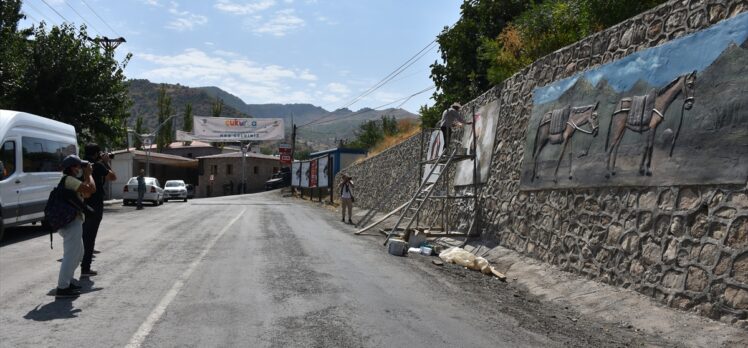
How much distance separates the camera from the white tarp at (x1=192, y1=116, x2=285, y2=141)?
70625mm

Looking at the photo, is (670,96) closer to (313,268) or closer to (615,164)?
(615,164)

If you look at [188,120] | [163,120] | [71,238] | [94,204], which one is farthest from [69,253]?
[188,120]

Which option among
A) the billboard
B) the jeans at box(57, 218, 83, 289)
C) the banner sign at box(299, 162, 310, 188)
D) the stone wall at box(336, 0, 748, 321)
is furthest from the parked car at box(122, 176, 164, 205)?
the jeans at box(57, 218, 83, 289)

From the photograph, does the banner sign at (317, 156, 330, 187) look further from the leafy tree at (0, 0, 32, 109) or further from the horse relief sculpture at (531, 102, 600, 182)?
the horse relief sculpture at (531, 102, 600, 182)

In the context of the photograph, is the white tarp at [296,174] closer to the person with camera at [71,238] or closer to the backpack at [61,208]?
the person with camera at [71,238]

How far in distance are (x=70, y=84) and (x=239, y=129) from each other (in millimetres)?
46596

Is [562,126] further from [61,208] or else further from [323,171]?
[323,171]

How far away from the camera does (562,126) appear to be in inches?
401

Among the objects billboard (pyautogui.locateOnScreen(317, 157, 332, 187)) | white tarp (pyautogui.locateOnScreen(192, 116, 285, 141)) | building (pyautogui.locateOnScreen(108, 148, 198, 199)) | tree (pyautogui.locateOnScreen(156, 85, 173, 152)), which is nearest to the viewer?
billboard (pyautogui.locateOnScreen(317, 157, 332, 187))

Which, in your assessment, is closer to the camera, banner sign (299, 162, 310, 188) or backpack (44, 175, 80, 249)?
backpack (44, 175, 80, 249)

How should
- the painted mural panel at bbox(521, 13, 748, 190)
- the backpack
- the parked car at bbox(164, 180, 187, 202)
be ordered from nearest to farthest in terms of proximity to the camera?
the painted mural panel at bbox(521, 13, 748, 190)
the backpack
the parked car at bbox(164, 180, 187, 202)

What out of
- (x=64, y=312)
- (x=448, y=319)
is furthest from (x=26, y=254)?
(x=448, y=319)

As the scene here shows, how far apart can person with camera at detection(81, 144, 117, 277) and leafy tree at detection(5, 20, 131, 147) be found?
16.5 meters

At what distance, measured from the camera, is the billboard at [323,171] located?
126ft
